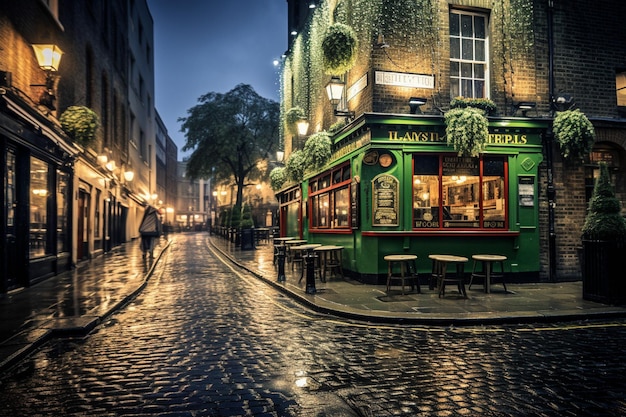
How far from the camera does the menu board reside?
35.1 feet

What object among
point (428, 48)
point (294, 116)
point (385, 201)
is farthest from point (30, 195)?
point (428, 48)

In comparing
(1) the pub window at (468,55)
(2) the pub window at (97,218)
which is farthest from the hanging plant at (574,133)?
(2) the pub window at (97,218)

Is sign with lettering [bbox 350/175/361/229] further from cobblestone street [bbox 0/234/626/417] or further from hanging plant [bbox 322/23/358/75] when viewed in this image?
cobblestone street [bbox 0/234/626/417]

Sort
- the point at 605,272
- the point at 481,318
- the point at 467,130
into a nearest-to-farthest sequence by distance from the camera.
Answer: the point at 481,318, the point at 605,272, the point at 467,130

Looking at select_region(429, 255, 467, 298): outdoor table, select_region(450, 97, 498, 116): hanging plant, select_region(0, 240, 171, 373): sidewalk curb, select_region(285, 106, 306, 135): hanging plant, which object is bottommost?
select_region(0, 240, 171, 373): sidewalk curb

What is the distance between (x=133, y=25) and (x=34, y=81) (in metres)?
23.2

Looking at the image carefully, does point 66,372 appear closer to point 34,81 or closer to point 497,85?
point 34,81

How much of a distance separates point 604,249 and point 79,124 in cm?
1442

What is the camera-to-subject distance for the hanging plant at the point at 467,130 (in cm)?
1012

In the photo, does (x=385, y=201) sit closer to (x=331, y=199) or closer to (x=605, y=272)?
(x=331, y=199)

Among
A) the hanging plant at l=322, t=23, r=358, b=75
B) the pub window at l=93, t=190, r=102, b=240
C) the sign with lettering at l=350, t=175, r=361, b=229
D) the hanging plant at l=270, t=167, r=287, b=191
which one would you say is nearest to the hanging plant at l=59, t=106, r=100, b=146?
the pub window at l=93, t=190, r=102, b=240

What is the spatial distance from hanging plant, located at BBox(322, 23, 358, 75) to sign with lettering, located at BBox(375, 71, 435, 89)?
96 cm

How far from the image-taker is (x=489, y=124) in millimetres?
10828

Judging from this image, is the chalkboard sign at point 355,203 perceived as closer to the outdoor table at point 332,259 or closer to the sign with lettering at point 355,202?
the sign with lettering at point 355,202
